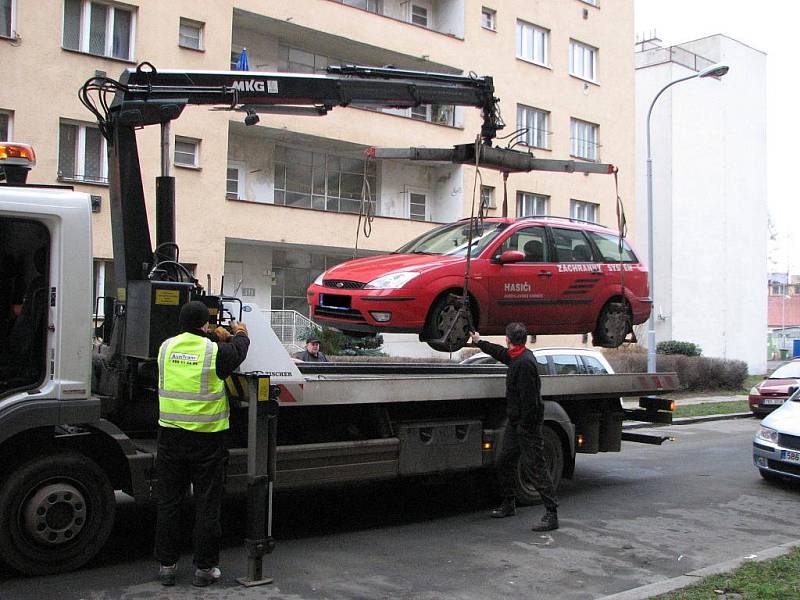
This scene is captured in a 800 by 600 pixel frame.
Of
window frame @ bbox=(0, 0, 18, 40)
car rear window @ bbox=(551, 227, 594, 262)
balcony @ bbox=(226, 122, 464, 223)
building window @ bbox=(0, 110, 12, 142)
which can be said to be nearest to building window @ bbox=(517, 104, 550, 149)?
balcony @ bbox=(226, 122, 464, 223)

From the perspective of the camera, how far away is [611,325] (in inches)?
372

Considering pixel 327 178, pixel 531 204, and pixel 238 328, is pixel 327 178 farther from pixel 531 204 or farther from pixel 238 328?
pixel 238 328

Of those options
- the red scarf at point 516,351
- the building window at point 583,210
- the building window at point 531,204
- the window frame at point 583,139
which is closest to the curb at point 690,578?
the red scarf at point 516,351

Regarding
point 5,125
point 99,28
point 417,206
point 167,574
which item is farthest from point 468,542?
point 417,206

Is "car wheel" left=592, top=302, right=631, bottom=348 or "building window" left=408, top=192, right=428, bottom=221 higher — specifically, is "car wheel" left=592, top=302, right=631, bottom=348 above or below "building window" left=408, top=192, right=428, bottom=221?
below

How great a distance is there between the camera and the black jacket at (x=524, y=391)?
25.0 feet

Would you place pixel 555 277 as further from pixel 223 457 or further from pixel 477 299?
pixel 223 457

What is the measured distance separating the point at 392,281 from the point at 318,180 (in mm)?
16553

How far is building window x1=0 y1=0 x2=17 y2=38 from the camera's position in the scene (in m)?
17.1

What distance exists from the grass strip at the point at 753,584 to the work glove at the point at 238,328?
332 cm

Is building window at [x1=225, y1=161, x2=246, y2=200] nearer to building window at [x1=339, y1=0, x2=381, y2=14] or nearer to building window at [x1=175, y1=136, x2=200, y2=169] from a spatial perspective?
building window at [x1=175, y1=136, x2=200, y2=169]

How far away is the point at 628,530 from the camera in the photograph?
7.65m

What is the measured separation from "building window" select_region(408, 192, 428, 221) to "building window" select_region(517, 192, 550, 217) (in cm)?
303

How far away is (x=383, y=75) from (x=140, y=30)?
1261cm
